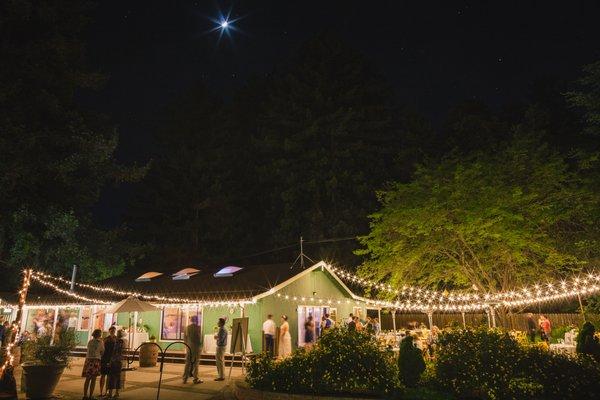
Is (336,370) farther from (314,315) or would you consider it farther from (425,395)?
(314,315)

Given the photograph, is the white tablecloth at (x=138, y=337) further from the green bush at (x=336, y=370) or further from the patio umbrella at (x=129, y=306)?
the green bush at (x=336, y=370)

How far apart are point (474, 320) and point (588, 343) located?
656 inches

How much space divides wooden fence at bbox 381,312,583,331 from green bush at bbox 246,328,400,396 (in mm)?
10653

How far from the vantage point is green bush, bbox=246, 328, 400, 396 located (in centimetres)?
902

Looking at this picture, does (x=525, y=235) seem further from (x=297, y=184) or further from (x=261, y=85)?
(x=261, y=85)

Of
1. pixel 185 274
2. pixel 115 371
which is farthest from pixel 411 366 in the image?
pixel 185 274

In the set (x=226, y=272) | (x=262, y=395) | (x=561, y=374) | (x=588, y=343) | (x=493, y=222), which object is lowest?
(x=262, y=395)

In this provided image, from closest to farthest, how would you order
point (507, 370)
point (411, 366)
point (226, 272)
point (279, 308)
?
point (507, 370) → point (411, 366) → point (279, 308) → point (226, 272)

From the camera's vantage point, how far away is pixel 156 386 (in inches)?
464

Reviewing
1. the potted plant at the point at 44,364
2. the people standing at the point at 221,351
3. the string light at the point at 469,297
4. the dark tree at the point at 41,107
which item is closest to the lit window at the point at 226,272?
the string light at the point at 469,297

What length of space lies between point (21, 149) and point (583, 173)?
20567 millimetres

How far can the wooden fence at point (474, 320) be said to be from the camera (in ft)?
67.4

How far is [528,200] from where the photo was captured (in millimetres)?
17562

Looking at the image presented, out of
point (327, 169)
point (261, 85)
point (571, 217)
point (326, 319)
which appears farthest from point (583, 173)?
point (261, 85)
